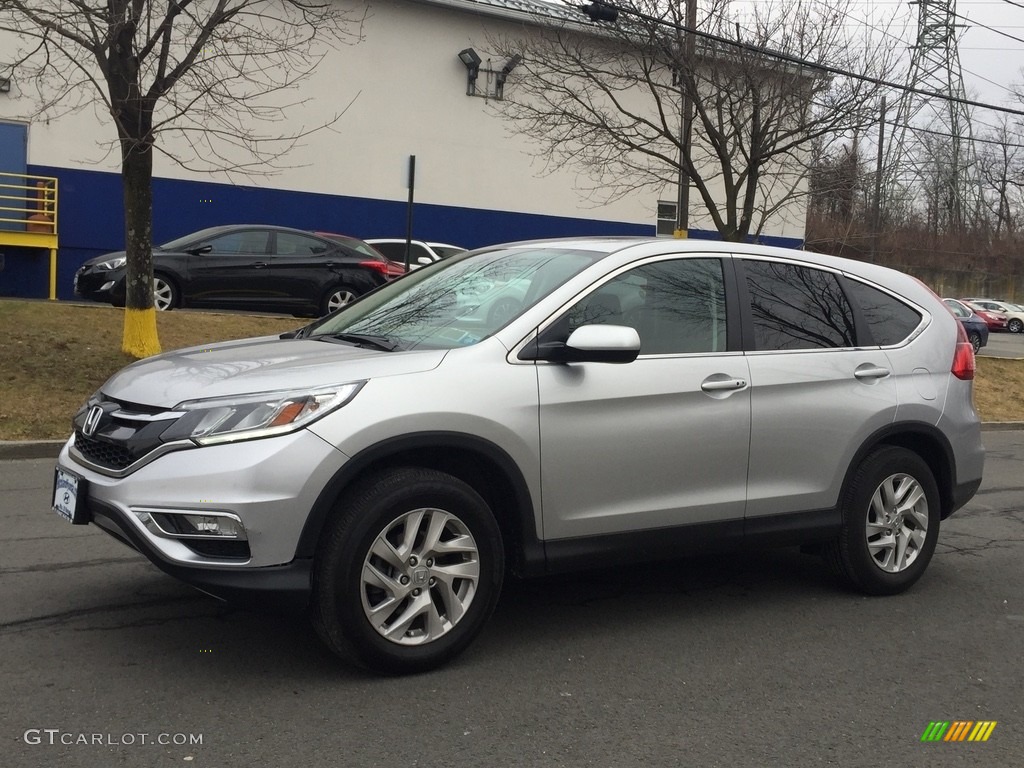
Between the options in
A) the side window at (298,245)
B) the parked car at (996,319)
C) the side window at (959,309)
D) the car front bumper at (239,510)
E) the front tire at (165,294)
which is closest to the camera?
the car front bumper at (239,510)

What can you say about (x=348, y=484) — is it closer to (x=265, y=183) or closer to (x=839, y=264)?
(x=839, y=264)

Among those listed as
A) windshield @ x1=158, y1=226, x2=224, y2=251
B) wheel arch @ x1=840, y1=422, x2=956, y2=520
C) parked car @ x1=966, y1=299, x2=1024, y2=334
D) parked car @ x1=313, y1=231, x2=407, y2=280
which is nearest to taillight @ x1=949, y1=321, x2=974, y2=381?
wheel arch @ x1=840, y1=422, x2=956, y2=520

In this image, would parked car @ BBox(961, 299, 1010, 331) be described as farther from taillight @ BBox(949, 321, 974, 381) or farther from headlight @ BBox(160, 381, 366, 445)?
headlight @ BBox(160, 381, 366, 445)

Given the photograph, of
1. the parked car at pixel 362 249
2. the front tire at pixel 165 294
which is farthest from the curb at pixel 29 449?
the parked car at pixel 362 249

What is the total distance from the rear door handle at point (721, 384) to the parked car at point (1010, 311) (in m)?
49.3

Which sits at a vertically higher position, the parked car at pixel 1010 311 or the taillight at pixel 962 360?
the parked car at pixel 1010 311

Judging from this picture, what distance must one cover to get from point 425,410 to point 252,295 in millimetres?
13139

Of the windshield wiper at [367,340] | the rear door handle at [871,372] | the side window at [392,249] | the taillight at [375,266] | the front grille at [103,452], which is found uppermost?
the side window at [392,249]

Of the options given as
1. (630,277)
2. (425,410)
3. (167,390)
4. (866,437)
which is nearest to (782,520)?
(866,437)

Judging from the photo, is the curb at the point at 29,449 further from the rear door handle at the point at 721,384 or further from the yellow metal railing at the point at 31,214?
the yellow metal railing at the point at 31,214

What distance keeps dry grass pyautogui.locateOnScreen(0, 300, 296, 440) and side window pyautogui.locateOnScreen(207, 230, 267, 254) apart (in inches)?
46.3

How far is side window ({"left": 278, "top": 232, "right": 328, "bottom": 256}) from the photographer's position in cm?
1697

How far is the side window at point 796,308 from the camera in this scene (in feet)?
17.4

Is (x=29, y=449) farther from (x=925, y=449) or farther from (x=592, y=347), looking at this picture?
(x=925, y=449)
